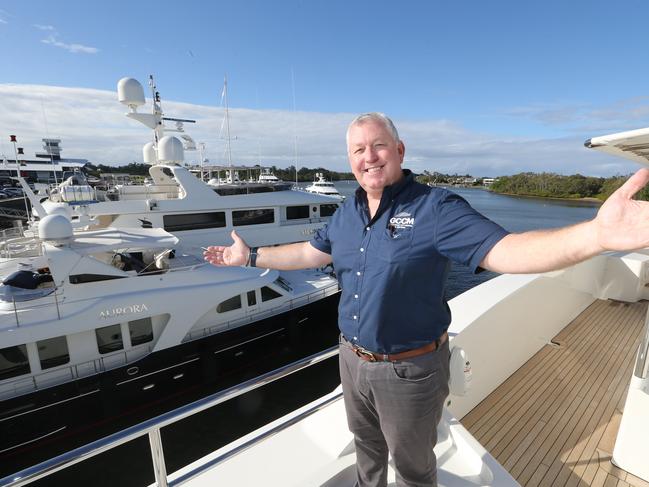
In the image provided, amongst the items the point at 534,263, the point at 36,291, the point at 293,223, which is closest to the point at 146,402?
the point at 36,291

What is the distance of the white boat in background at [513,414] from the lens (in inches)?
77.0

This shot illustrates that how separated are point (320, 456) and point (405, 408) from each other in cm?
104

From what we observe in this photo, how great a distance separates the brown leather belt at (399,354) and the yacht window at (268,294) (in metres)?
6.72

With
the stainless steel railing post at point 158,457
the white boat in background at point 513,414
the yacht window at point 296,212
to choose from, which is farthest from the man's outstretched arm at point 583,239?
the yacht window at point 296,212

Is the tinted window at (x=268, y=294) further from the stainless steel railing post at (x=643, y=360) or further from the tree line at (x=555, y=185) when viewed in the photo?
the tree line at (x=555, y=185)

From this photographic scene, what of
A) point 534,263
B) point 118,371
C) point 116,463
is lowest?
point 116,463

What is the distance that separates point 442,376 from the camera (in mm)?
1410

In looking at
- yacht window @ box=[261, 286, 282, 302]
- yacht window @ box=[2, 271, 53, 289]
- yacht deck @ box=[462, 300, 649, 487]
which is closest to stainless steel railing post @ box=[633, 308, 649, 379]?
yacht deck @ box=[462, 300, 649, 487]

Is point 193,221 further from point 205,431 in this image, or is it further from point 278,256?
point 278,256

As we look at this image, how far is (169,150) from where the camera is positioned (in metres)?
10.4

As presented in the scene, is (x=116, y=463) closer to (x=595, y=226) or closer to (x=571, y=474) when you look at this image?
(x=571, y=474)

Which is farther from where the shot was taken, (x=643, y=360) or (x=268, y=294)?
(x=268, y=294)

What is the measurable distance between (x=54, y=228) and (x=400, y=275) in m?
6.43

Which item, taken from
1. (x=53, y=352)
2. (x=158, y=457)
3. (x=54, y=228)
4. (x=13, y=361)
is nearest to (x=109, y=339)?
(x=53, y=352)
